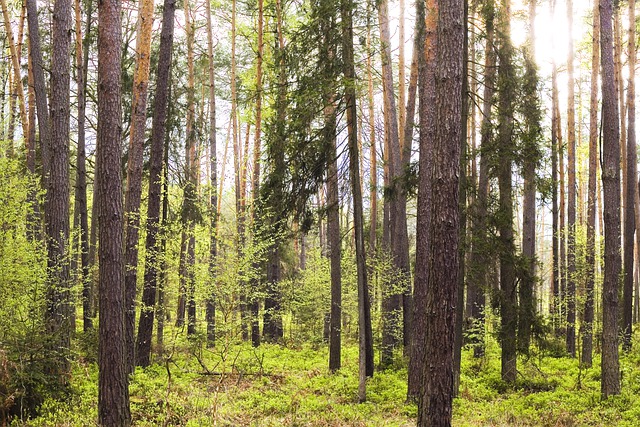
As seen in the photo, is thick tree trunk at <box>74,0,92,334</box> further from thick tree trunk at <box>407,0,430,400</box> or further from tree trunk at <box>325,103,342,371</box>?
thick tree trunk at <box>407,0,430,400</box>

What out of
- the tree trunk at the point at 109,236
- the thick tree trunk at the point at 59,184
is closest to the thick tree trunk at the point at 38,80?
the thick tree trunk at the point at 59,184

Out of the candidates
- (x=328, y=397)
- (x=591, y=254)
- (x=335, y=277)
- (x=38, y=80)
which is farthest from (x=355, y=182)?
(x=591, y=254)

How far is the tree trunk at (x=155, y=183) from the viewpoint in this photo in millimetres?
11586

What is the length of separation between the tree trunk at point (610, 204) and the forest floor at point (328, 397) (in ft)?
2.29

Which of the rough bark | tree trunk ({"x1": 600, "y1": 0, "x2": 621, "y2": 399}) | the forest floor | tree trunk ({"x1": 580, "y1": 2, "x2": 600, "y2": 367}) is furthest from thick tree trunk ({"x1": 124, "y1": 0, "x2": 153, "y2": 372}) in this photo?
tree trunk ({"x1": 580, "y1": 2, "x2": 600, "y2": 367})

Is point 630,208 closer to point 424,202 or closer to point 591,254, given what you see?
point 591,254

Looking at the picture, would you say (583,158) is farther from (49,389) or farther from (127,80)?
(49,389)

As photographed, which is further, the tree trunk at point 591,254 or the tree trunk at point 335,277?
the tree trunk at point 591,254

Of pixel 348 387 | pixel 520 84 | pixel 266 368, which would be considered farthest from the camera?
pixel 266 368

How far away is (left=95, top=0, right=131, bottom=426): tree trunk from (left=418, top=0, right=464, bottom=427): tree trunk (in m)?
3.76

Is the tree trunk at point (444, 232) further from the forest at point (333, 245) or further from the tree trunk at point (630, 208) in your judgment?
the tree trunk at point (630, 208)

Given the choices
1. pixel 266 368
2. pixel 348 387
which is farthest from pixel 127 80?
pixel 348 387

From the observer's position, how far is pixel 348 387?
1159 centimetres

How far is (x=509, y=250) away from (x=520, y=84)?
136 inches
